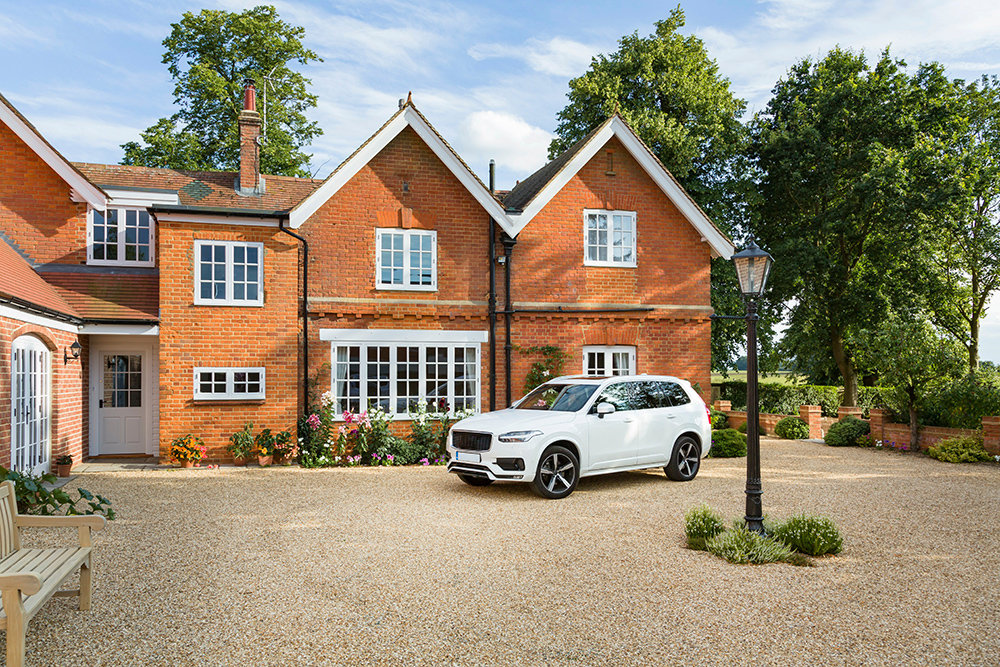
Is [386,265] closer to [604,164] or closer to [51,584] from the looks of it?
[604,164]

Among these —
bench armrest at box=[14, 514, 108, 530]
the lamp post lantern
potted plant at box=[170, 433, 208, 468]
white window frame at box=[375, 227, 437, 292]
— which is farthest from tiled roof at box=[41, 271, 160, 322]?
the lamp post lantern

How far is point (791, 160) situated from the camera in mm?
25688

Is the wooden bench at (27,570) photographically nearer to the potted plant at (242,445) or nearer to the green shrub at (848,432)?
the potted plant at (242,445)

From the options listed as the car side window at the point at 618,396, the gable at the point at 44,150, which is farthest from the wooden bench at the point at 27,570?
the gable at the point at 44,150

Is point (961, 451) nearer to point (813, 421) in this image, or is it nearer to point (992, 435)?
point (992, 435)

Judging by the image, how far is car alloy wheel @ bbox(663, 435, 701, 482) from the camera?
1223cm

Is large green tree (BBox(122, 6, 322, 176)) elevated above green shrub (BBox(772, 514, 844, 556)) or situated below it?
above

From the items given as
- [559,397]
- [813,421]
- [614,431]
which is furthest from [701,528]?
[813,421]

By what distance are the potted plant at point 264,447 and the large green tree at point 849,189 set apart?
18.2 m

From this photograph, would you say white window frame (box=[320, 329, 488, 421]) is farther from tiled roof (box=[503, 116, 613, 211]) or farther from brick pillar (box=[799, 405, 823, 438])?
brick pillar (box=[799, 405, 823, 438])

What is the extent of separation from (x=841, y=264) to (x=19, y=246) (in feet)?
83.4

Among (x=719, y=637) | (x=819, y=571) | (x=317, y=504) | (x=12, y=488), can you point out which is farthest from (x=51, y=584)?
(x=819, y=571)

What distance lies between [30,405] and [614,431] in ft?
31.8

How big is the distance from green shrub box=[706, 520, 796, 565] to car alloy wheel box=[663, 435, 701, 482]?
453cm
